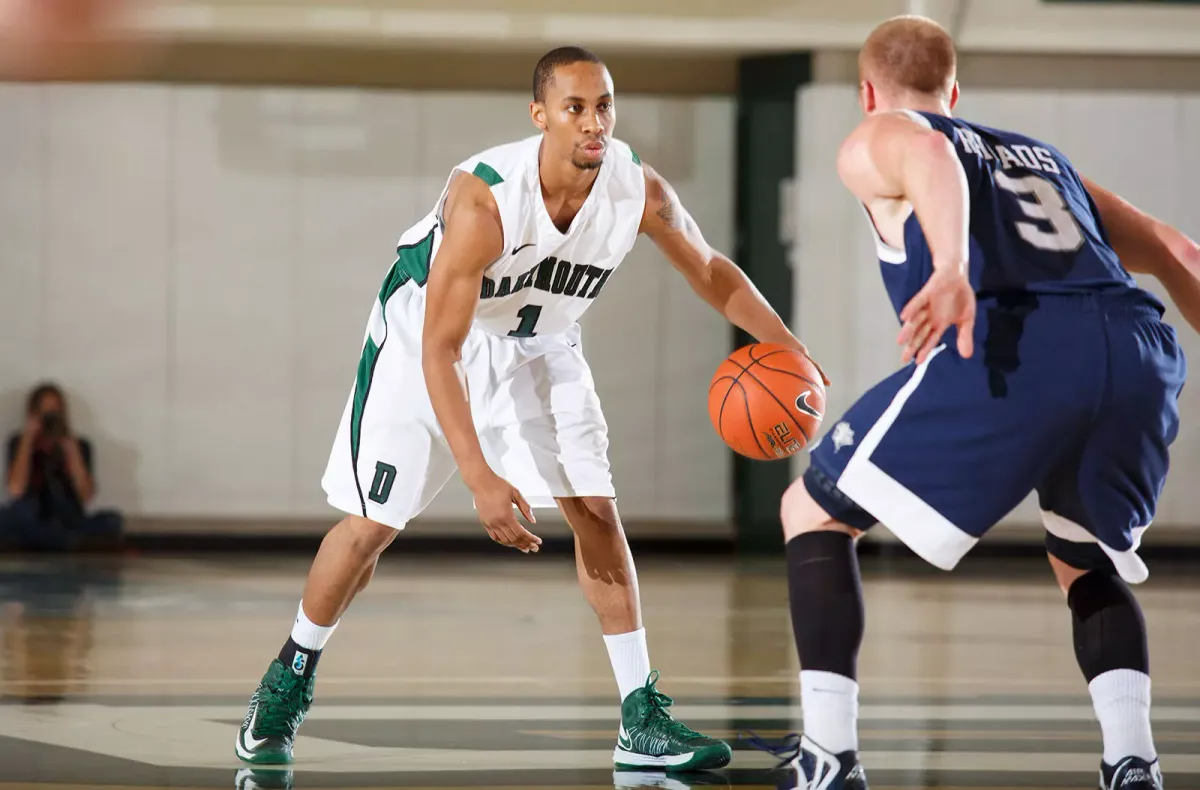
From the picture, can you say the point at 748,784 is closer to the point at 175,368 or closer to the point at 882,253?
the point at 882,253

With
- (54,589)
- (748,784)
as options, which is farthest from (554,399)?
(54,589)

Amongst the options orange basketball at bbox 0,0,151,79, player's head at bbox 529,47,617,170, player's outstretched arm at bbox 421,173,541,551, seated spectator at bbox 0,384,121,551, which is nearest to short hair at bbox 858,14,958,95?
player's head at bbox 529,47,617,170

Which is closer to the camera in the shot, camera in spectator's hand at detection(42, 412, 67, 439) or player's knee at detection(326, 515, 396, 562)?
player's knee at detection(326, 515, 396, 562)

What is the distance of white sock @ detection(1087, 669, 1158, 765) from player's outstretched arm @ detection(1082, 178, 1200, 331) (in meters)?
0.77

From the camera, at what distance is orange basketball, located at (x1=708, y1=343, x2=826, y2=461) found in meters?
3.83

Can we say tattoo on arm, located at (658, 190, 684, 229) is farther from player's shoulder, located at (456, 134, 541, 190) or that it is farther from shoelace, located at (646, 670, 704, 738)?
shoelace, located at (646, 670, 704, 738)

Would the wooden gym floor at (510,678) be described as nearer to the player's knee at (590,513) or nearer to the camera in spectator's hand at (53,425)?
the player's knee at (590,513)

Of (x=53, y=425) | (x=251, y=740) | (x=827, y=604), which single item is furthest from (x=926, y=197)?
(x=53, y=425)

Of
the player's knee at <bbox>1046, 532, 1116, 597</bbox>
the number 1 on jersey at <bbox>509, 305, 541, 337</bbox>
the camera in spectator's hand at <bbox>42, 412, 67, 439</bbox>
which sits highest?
the number 1 on jersey at <bbox>509, 305, 541, 337</bbox>

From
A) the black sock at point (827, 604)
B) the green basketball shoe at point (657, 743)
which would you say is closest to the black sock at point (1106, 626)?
the black sock at point (827, 604)

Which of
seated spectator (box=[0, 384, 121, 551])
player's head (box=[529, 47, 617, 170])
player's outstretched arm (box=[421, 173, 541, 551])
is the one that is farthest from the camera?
seated spectator (box=[0, 384, 121, 551])

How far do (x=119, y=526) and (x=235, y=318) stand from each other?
1590 mm

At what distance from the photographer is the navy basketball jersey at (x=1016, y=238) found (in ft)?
9.37

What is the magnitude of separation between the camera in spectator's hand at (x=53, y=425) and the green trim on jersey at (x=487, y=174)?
23.1ft
